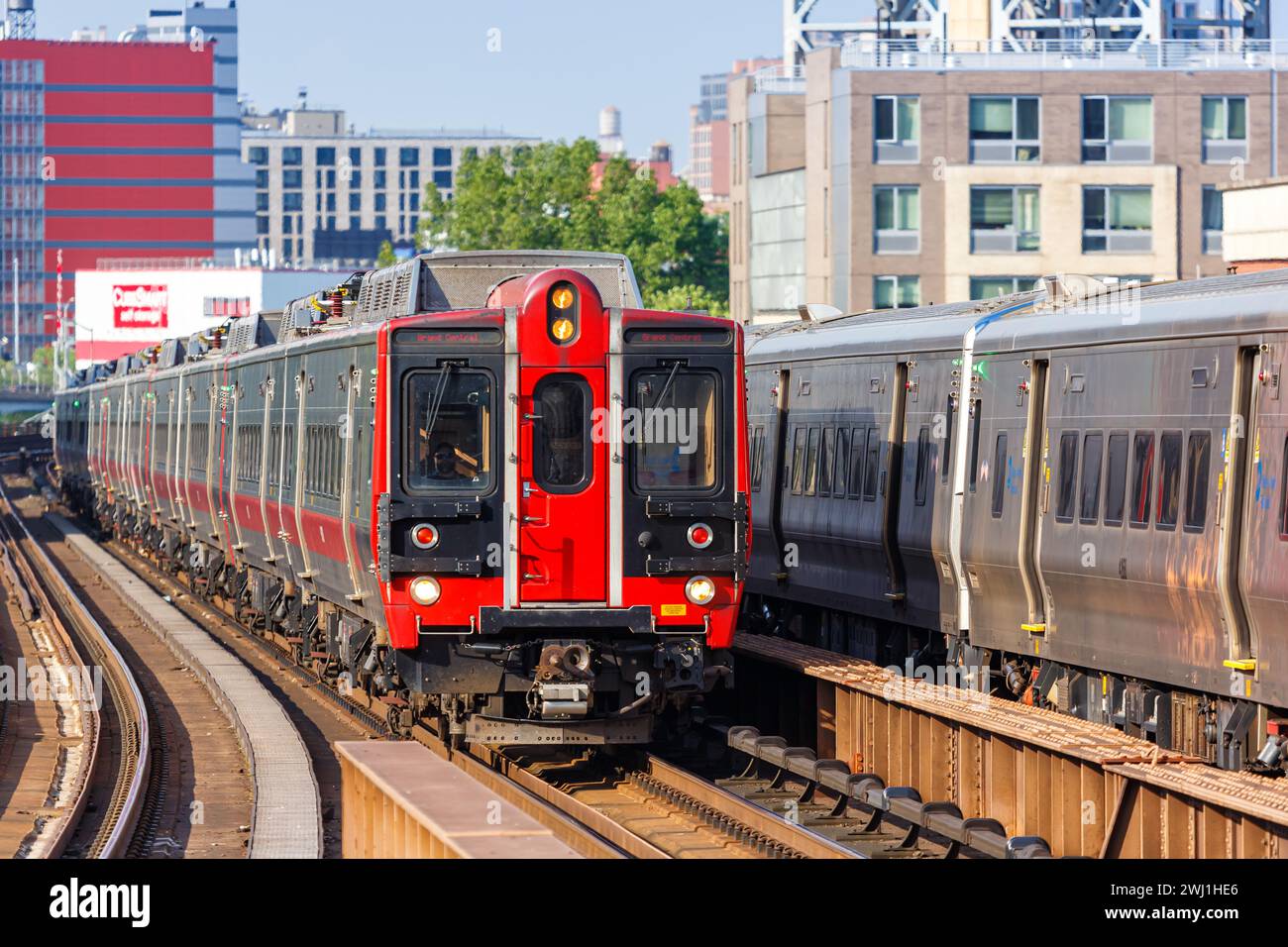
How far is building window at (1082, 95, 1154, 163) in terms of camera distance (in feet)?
191

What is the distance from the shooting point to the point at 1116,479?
47.4ft

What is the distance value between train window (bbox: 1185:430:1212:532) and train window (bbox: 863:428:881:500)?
586 centimetres

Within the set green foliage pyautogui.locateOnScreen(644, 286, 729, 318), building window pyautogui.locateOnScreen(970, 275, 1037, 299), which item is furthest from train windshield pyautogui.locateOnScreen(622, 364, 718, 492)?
green foliage pyautogui.locateOnScreen(644, 286, 729, 318)

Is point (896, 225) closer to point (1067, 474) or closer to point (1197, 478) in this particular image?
point (1067, 474)

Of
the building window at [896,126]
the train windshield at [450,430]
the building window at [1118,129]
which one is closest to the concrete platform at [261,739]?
the train windshield at [450,430]

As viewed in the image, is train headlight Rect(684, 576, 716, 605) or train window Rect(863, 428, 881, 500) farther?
train window Rect(863, 428, 881, 500)

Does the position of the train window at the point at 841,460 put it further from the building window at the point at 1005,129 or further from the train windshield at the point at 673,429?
the building window at the point at 1005,129

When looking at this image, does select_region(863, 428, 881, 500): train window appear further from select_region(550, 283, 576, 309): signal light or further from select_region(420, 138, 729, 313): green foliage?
select_region(420, 138, 729, 313): green foliage

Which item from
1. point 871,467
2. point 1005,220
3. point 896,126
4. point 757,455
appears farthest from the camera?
point 896,126

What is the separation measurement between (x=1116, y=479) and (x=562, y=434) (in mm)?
3838

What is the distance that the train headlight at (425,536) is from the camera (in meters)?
15.2

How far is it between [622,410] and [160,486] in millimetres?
23313

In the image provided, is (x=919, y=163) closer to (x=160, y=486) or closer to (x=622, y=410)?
(x=160, y=486)

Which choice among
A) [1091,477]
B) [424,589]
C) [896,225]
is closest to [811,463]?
[1091,477]
